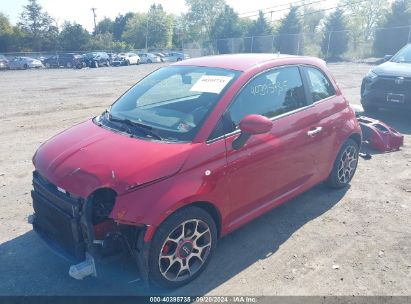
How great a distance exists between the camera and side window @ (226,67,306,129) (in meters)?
3.61

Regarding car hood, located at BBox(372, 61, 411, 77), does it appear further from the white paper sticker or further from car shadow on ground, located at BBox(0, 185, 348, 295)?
the white paper sticker

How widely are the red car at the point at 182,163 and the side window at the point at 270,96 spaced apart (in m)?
0.01

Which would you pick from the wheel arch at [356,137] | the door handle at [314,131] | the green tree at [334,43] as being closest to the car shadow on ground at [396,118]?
the wheel arch at [356,137]

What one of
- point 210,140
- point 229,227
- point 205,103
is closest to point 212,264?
point 229,227

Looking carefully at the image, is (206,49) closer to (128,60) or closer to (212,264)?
(128,60)

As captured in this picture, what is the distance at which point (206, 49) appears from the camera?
1994 inches

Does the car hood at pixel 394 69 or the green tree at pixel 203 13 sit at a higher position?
the green tree at pixel 203 13

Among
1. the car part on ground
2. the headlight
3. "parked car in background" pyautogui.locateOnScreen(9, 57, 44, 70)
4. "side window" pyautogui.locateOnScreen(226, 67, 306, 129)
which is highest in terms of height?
"side window" pyautogui.locateOnScreen(226, 67, 306, 129)

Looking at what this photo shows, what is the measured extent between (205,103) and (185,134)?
0.42m

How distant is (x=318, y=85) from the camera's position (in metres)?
4.65

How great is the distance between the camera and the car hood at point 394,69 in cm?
851

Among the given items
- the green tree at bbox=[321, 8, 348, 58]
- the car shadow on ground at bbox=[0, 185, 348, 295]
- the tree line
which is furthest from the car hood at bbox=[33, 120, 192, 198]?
the green tree at bbox=[321, 8, 348, 58]

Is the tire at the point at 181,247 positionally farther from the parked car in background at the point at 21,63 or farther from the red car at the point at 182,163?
the parked car in background at the point at 21,63

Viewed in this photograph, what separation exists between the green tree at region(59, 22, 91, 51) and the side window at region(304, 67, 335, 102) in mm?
57006
